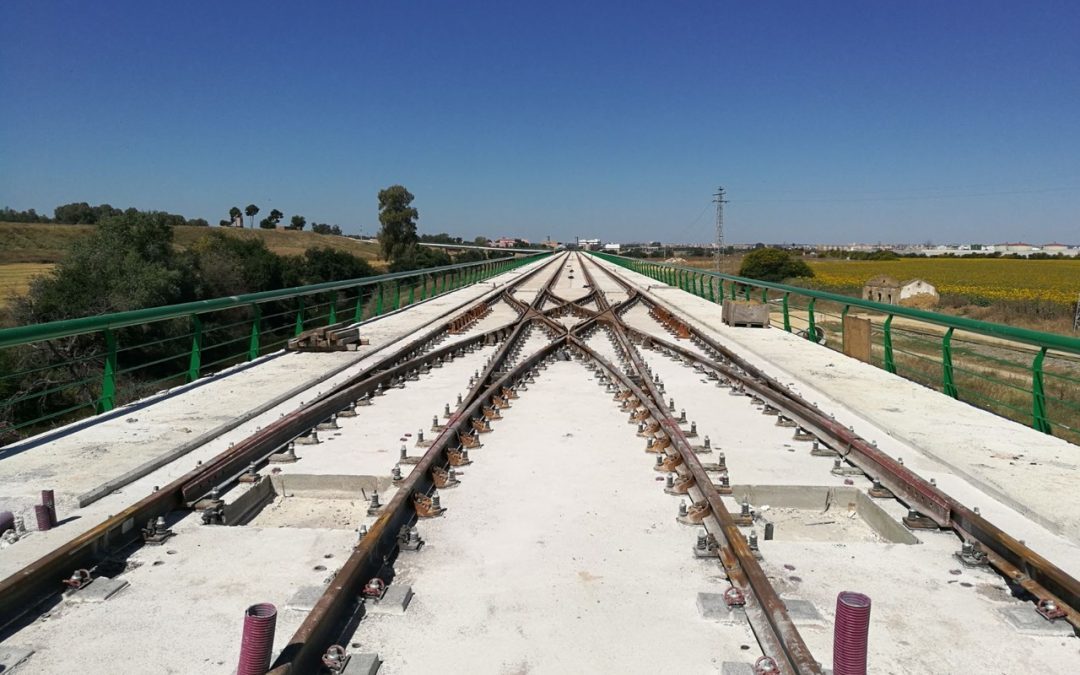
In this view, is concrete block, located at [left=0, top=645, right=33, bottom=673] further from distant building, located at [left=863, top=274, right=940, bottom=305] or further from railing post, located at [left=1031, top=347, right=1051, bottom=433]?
distant building, located at [left=863, top=274, right=940, bottom=305]

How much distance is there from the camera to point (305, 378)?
33.5ft

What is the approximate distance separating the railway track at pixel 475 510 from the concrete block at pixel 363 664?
0.04 ft

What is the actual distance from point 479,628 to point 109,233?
45101mm

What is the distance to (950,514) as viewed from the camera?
15.5ft

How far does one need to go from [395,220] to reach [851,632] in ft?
330

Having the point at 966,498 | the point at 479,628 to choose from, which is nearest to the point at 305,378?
the point at 479,628

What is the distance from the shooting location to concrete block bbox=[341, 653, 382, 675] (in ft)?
10.1

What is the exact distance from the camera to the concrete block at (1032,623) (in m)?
3.45

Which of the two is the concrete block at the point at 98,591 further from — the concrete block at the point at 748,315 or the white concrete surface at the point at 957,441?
the concrete block at the point at 748,315

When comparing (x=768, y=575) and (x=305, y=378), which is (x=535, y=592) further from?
(x=305, y=378)

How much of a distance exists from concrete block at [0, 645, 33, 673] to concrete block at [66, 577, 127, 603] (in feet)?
1.58

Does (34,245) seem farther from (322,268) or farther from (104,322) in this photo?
(104,322)

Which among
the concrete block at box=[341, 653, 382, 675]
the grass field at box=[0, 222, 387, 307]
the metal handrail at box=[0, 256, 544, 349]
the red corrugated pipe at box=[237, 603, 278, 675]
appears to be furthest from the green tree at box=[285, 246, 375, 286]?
the red corrugated pipe at box=[237, 603, 278, 675]

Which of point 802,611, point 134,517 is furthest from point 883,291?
point 134,517
